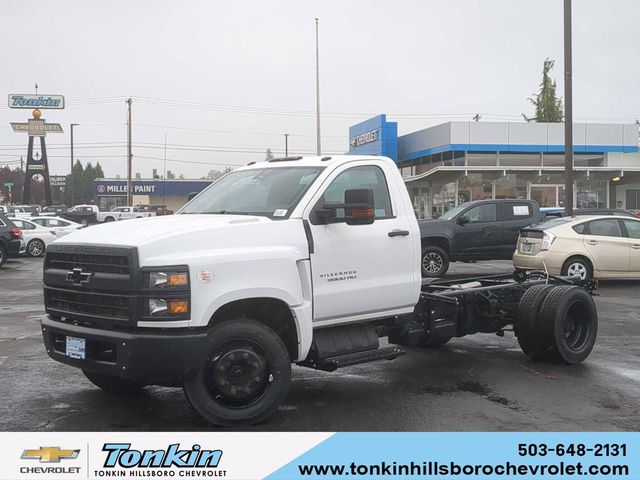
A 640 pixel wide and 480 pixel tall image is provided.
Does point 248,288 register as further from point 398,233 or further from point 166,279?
point 398,233

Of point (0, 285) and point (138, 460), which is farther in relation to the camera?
point (0, 285)

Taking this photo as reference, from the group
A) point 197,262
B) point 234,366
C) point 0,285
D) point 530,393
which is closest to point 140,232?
point 197,262

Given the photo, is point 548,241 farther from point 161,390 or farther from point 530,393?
point 161,390

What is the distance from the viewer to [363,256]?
601 cm

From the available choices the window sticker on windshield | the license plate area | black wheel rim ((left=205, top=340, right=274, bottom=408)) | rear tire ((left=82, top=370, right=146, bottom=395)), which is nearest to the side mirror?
black wheel rim ((left=205, top=340, right=274, bottom=408))

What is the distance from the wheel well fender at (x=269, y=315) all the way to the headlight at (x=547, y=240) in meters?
9.80

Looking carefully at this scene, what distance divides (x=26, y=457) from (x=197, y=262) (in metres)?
1.69

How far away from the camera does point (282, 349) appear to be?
17.6 ft

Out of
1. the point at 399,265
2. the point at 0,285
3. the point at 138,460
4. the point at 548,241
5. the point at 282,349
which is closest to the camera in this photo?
the point at 138,460

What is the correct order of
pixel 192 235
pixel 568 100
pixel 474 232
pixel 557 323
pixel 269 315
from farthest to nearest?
pixel 568 100 < pixel 474 232 < pixel 557 323 < pixel 269 315 < pixel 192 235

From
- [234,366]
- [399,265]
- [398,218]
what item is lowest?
[234,366]

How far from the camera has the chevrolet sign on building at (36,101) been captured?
62469 mm

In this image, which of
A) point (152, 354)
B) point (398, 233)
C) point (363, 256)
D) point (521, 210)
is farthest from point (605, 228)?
point (152, 354)

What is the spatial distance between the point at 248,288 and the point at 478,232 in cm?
1185
